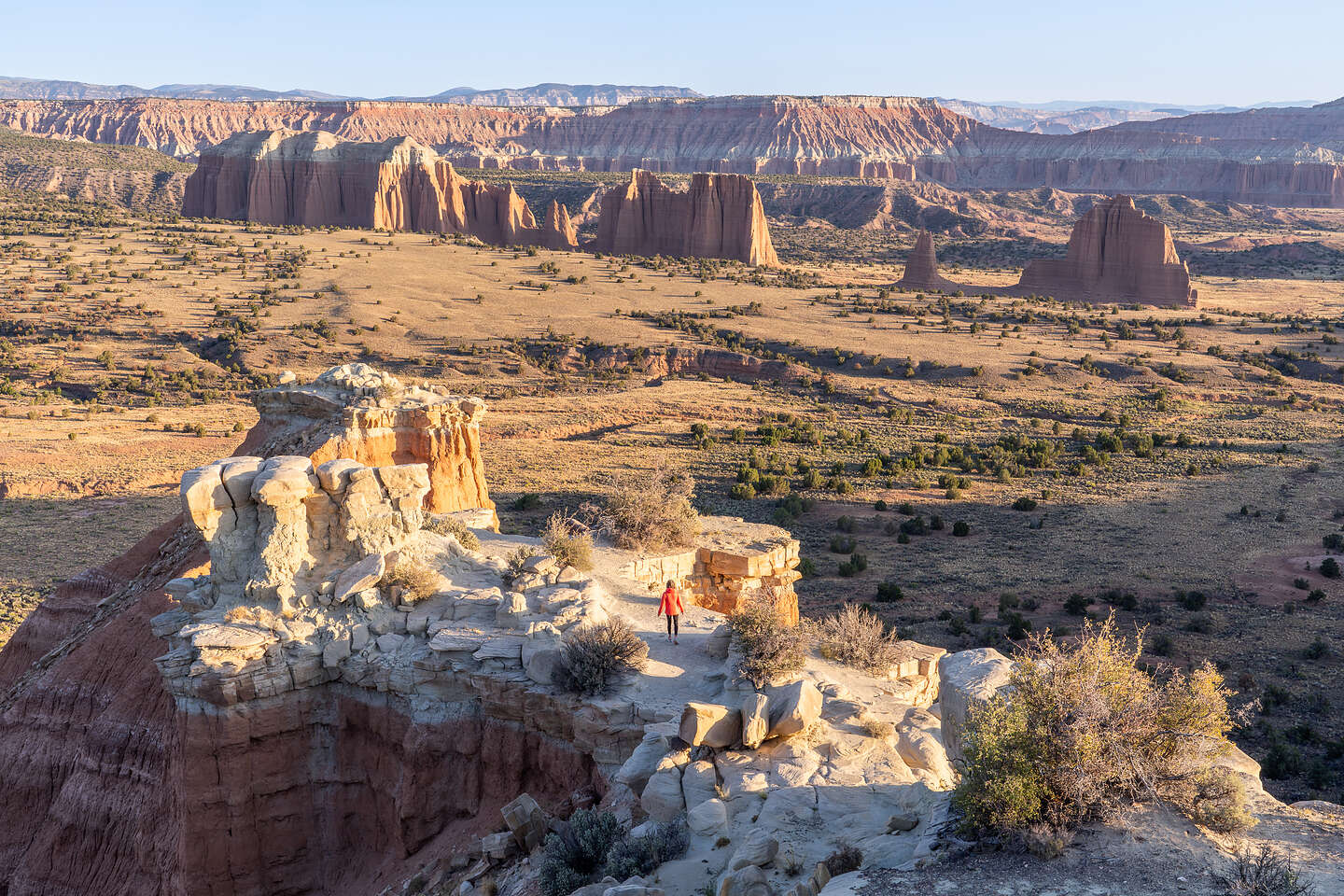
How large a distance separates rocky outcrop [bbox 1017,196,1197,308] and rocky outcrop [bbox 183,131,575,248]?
41507 mm

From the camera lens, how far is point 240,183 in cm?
10200

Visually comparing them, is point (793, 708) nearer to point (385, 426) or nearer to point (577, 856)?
point (577, 856)

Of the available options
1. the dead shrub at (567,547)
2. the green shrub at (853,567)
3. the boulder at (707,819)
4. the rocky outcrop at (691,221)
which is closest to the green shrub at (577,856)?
the boulder at (707,819)

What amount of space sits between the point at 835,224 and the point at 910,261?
189 feet

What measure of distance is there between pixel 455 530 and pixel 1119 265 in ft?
247

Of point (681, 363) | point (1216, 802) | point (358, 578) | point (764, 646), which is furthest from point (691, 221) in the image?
point (1216, 802)

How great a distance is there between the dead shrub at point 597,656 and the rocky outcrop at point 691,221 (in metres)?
79.2

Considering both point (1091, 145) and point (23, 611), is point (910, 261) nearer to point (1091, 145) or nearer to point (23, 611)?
point (23, 611)

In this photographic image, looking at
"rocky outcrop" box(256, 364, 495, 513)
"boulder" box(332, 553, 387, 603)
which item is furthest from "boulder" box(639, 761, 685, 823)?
"rocky outcrop" box(256, 364, 495, 513)

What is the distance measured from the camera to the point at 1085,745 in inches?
300

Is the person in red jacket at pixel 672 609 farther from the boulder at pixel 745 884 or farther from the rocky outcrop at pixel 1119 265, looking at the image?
the rocky outcrop at pixel 1119 265

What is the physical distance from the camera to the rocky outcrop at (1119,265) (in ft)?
257

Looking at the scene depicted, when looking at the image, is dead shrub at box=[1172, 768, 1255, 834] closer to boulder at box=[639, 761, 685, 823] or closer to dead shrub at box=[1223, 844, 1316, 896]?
dead shrub at box=[1223, 844, 1316, 896]

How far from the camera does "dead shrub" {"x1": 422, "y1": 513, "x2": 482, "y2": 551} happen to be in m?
15.6
